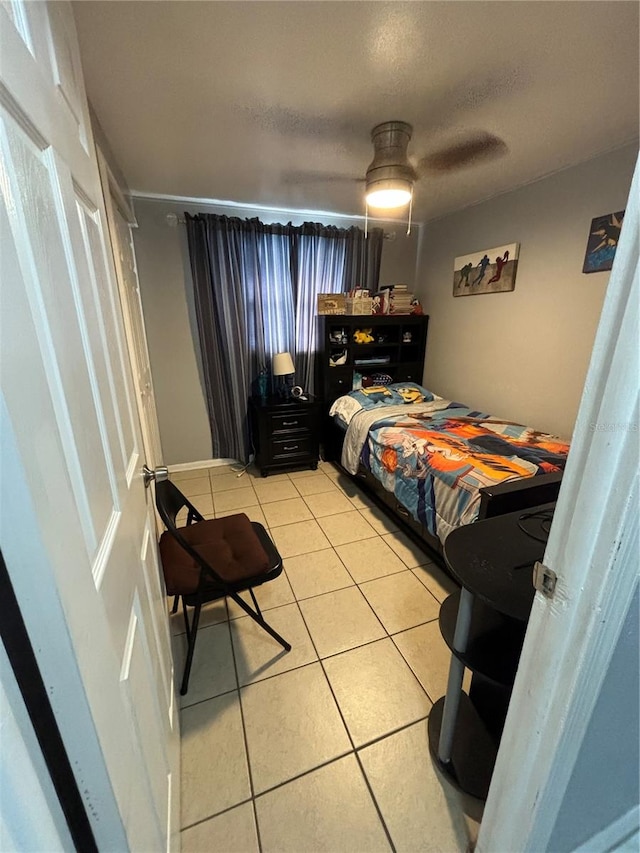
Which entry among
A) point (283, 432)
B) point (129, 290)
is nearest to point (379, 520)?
point (283, 432)

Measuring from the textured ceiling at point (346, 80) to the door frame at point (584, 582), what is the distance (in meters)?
1.31

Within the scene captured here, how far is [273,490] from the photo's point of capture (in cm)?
302

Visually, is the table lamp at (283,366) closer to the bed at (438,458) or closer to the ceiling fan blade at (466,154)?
Answer: the bed at (438,458)

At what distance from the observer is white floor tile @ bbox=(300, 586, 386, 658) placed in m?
1.62

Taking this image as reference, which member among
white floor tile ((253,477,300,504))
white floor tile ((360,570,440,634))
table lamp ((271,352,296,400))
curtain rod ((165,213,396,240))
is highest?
curtain rod ((165,213,396,240))

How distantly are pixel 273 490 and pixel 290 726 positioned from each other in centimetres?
184

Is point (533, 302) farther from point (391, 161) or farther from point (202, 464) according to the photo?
point (202, 464)

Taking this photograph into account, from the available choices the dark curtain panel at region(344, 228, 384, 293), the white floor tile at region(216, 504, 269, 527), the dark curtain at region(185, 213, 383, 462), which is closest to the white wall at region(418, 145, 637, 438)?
the dark curtain panel at region(344, 228, 384, 293)

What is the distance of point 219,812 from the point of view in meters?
1.07

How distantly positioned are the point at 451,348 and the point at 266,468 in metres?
2.13

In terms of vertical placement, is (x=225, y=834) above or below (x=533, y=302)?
below

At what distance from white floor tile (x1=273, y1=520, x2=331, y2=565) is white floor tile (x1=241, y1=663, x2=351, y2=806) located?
79 cm

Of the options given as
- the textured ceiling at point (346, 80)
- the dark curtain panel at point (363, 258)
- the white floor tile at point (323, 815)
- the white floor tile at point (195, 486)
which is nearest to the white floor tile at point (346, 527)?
the white floor tile at point (195, 486)

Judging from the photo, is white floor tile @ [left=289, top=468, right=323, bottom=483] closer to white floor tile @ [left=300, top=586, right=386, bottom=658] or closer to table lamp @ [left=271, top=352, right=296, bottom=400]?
table lamp @ [left=271, top=352, right=296, bottom=400]
